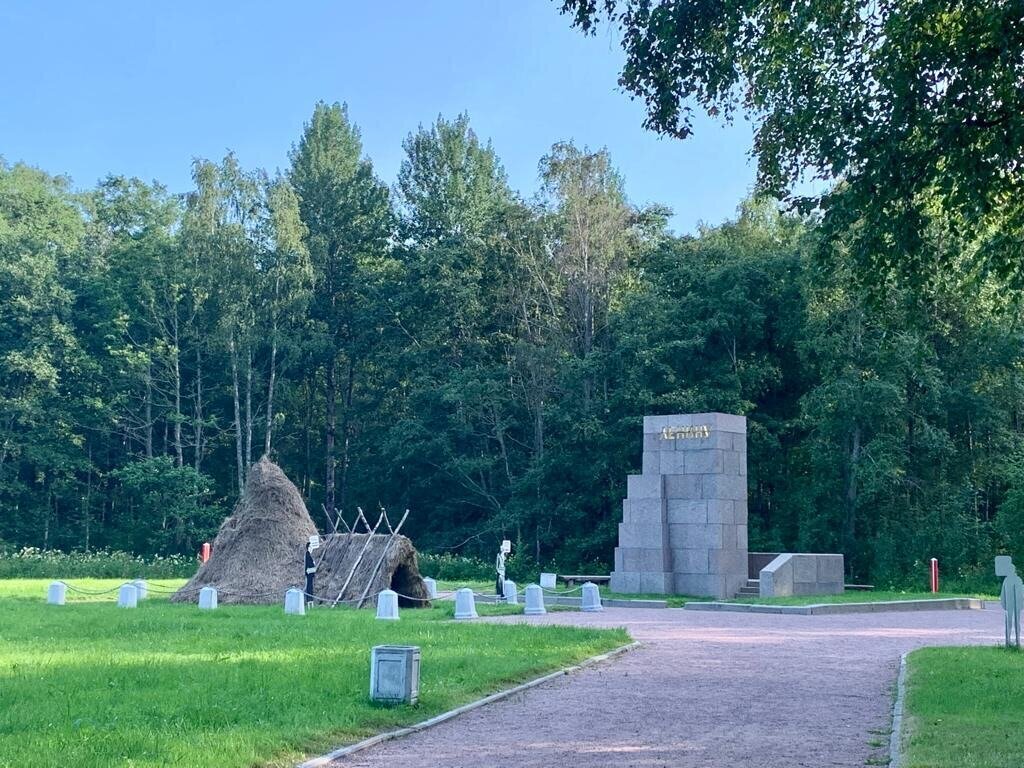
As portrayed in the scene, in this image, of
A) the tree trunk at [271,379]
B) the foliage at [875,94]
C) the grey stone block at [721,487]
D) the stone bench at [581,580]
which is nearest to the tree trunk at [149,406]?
the tree trunk at [271,379]

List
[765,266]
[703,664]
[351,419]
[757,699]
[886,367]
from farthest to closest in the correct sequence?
[351,419] → [765,266] → [886,367] → [703,664] → [757,699]

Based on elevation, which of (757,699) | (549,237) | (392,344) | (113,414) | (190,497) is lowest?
(757,699)

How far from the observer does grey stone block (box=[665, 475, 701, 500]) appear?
3238 centimetres

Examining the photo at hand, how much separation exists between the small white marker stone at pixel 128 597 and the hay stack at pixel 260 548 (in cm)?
155

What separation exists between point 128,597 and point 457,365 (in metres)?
30.7

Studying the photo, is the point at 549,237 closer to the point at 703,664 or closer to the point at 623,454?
the point at 623,454

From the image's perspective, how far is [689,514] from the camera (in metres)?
32.4

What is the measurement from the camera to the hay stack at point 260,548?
2748 centimetres

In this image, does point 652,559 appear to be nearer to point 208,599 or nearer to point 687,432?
point 687,432

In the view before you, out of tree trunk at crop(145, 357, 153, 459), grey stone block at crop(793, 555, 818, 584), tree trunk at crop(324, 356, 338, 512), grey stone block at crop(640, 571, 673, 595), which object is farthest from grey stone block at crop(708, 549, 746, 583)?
tree trunk at crop(145, 357, 153, 459)

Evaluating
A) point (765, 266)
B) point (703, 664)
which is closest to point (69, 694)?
point (703, 664)

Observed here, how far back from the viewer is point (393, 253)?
199ft

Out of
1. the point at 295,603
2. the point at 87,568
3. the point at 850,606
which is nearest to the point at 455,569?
the point at 87,568

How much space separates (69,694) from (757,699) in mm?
7243
